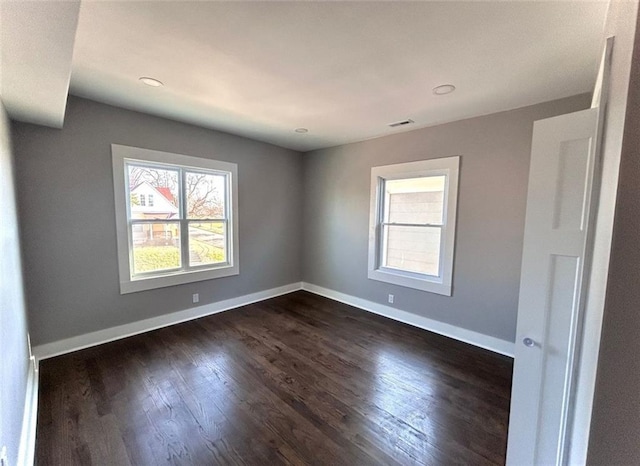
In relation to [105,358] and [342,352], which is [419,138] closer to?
[342,352]

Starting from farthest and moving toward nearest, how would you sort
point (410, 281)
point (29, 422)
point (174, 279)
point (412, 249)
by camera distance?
point (412, 249)
point (410, 281)
point (174, 279)
point (29, 422)

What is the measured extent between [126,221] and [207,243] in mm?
1031

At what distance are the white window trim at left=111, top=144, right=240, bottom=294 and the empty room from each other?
26 mm

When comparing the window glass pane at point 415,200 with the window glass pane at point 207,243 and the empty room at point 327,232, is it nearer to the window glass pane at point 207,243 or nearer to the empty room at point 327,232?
the empty room at point 327,232

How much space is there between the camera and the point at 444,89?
229cm

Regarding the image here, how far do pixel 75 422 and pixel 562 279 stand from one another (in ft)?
10.0

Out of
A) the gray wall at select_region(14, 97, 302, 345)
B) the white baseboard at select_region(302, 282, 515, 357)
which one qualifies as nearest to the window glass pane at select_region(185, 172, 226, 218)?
the gray wall at select_region(14, 97, 302, 345)

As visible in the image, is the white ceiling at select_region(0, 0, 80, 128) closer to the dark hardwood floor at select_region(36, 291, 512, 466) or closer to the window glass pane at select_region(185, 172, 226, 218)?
the window glass pane at select_region(185, 172, 226, 218)

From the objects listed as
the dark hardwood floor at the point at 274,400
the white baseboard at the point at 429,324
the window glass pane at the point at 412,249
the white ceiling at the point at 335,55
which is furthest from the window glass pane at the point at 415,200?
the dark hardwood floor at the point at 274,400

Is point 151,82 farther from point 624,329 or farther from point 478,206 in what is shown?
point 478,206

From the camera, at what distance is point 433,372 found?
8.16ft

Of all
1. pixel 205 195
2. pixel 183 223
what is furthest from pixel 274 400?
pixel 205 195

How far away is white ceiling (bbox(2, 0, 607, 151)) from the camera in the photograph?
1.42m

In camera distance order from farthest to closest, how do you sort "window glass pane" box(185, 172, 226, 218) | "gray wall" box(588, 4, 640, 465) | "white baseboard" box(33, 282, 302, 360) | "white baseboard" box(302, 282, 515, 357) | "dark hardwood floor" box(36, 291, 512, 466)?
1. "window glass pane" box(185, 172, 226, 218)
2. "white baseboard" box(302, 282, 515, 357)
3. "white baseboard" box(33, 282, 302, 360)
4. "dark hardwood floor" box(36, 291, 512, 466)
5. "gray wall" box(588, 4, 640, 465)
